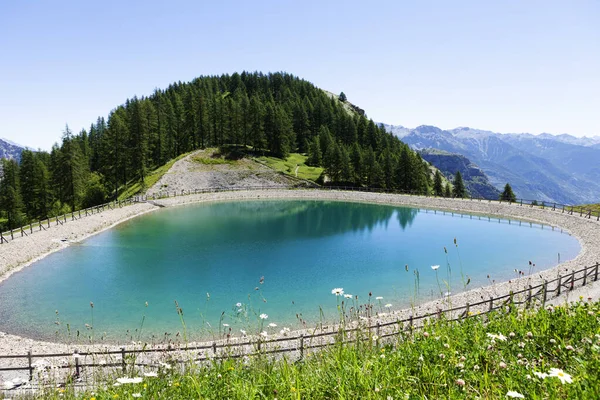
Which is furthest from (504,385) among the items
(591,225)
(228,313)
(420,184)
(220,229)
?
(420,184)

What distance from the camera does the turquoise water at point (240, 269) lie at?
21.4 m

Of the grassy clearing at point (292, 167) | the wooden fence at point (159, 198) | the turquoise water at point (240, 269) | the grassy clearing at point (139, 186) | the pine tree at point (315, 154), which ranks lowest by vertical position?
the turquoise water at point (240, 269)

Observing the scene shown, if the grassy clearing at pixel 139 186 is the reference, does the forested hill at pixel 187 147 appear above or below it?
above

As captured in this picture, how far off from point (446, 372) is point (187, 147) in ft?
378

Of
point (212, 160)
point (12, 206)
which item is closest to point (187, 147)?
point (212, 160)

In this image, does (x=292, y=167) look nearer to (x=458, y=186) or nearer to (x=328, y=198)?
(x=328, y=198)

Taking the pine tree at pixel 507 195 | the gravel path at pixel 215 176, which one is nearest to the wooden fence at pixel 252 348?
the pine tree at pixel 507 195

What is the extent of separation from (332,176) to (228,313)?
7875 centimetres

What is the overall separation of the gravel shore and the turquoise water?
1455mm

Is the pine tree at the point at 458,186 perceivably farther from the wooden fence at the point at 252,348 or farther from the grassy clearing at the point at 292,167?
the wooden fence at the point at 252,348

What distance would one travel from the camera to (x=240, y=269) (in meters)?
31.5

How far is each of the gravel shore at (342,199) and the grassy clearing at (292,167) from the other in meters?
12.3

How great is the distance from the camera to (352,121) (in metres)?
123

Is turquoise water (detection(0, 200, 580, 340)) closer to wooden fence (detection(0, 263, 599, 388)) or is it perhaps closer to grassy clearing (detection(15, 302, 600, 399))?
wooden fence (detection(0, 263, 599, 388))
